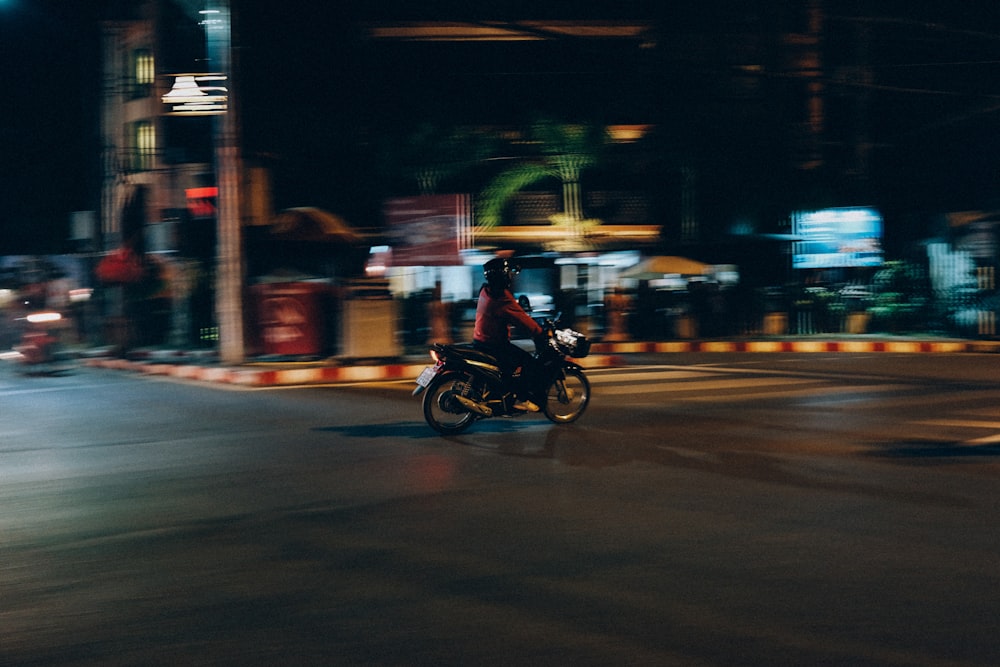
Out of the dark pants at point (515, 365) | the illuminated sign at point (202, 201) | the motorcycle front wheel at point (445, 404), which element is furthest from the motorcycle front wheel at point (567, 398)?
the illuminated sign at point (202, 201)

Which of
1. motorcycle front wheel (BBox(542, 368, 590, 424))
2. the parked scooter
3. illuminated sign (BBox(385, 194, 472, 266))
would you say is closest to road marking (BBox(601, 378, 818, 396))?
motorcycle front wheel (BBox(542, 368, 590, 424))

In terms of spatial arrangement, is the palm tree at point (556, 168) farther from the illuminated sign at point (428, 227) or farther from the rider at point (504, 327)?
the rider at point (504, 327)

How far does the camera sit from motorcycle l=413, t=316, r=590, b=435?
1152 cm

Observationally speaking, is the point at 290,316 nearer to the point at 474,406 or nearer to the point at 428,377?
the point at 428,377

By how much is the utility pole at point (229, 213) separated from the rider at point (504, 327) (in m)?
8.71

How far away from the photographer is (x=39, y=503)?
26.9ft

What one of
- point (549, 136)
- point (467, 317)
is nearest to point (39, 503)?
point (467, 317)

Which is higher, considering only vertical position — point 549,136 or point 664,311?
point 549,136

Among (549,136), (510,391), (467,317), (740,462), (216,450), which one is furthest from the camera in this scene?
(549,136)

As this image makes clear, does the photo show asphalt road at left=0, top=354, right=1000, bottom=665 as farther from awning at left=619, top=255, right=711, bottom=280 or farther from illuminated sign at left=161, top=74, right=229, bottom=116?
awning at left=619, top=255, right=711, bottom=280

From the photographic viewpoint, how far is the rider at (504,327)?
1174 centimetres

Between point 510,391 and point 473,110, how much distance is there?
108ft

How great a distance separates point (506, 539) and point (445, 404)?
476cm

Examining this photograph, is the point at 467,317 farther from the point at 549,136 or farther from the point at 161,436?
the point at 161,436
